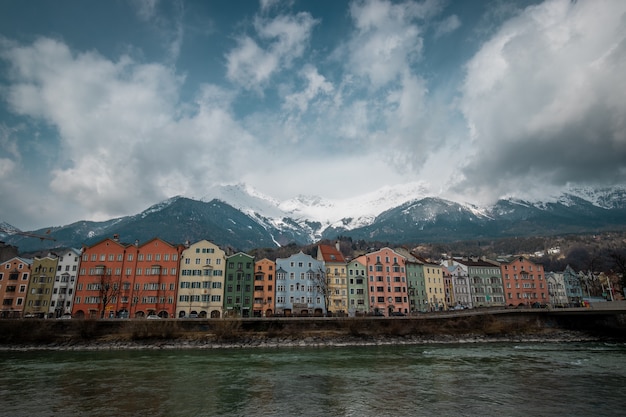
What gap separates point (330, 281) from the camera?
98000mm

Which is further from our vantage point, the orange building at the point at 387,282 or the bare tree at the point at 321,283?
the orange building at the point at 387,282

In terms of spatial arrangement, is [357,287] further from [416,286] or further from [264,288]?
[264,288]

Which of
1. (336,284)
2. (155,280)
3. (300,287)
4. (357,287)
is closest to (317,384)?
(300,287)

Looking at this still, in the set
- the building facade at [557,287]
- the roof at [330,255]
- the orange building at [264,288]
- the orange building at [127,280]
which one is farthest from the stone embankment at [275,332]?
the building facade at [557,287]

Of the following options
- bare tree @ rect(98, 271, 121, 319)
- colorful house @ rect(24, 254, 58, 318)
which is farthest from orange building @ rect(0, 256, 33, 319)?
bare tree @ rect(98, 271, 121, 319)

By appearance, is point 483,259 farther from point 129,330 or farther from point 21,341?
point 21,341

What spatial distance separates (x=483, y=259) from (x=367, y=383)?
382 ft

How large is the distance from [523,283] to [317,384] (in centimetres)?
11443

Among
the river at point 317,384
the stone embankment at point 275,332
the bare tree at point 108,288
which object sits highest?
the bare tree at point 108,288

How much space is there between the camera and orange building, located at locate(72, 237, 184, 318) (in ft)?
288

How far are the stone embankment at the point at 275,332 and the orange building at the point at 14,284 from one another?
29.7 meters

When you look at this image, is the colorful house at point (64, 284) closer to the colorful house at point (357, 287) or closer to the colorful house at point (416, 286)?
the colorful house at point (357, 287)

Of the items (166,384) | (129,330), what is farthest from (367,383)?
(129,330)

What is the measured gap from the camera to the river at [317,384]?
2578 cm
